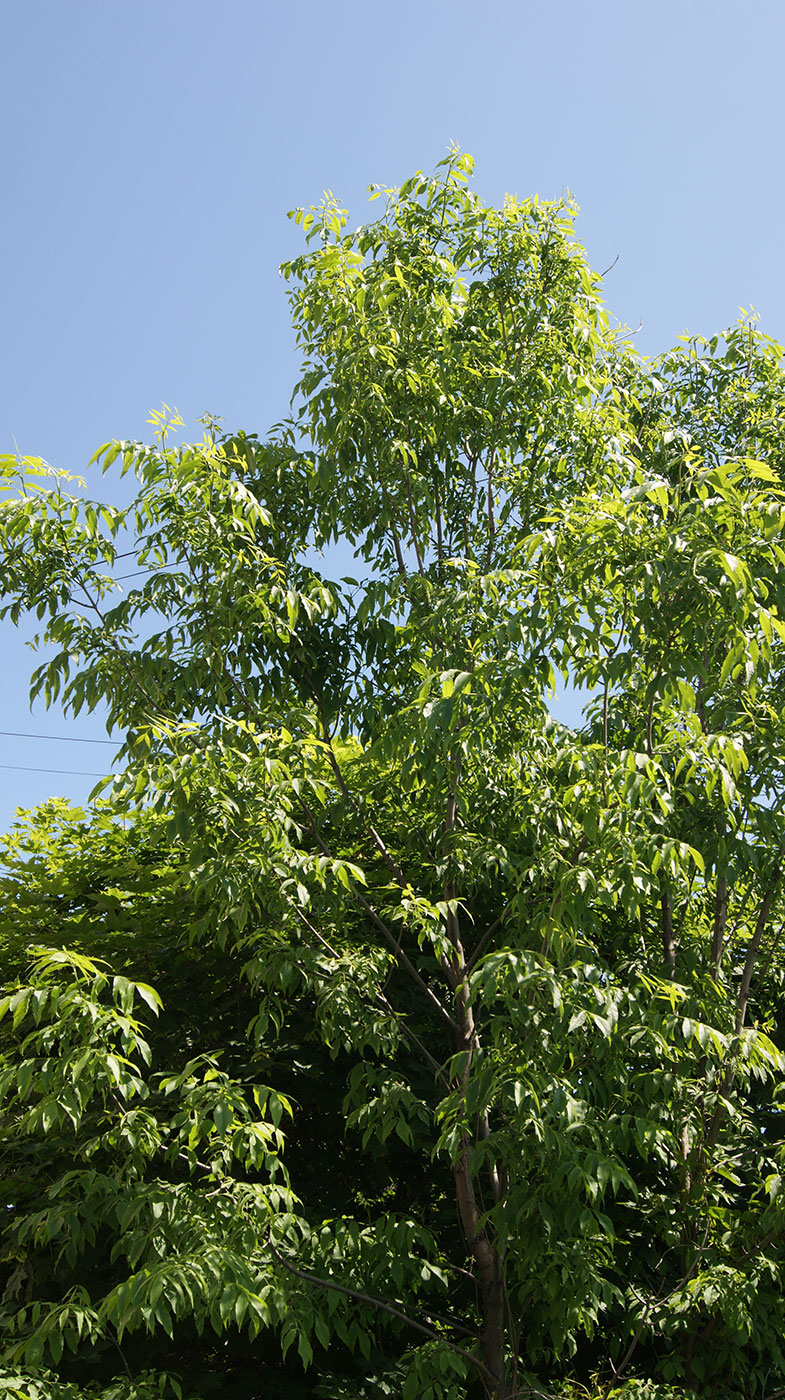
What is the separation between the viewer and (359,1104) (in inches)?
165

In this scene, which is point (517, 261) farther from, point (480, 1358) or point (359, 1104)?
point (480, 1358)

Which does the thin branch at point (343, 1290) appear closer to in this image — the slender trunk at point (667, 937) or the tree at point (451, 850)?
the tree at point (451, 850)

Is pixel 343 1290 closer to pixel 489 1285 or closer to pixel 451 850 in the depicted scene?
pixel 489 1285

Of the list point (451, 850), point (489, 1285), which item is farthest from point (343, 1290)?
point (451, 850)

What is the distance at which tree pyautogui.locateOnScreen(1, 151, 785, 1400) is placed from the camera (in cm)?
327

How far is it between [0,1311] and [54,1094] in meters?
1.85

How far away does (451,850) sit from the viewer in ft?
14.2

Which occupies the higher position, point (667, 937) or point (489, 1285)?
point (667, 937)

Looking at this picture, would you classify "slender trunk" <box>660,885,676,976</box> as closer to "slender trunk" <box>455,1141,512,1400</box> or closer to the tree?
the tree

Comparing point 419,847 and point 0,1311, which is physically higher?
point 419,847

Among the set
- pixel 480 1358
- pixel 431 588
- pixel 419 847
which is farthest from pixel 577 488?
pixel 480 1358

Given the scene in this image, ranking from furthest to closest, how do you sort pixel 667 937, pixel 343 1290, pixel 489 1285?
1. pixel 667 937
2. pixel 489 1285
3. pixel 343 1290

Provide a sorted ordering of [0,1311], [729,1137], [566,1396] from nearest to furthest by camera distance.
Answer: [566,1396] → [0,1311] → [729,1137]

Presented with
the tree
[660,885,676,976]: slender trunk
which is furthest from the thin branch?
[660,885,676,976]: slender trunk
